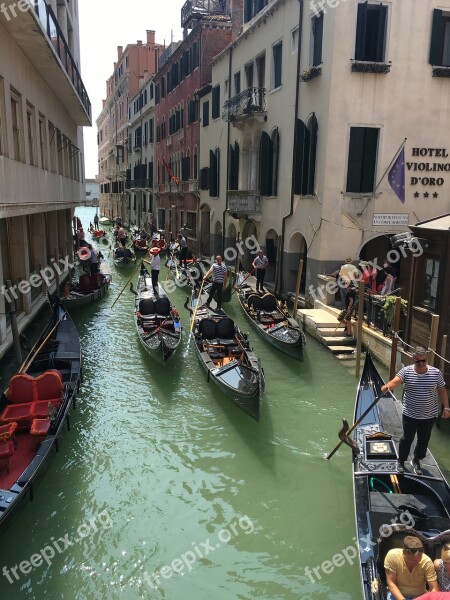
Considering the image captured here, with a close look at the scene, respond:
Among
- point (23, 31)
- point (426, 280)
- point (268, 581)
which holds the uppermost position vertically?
point (23, 31)

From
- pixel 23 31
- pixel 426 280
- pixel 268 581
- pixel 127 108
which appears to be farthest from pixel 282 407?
pixel 127 108

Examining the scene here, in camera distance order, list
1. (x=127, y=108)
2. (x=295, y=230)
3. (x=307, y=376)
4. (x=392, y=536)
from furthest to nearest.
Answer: (x=127, y=108) → (x=295, y=230) → (x=307, y=376) → (x=392, y=536)

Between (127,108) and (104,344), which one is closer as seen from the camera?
(104,344)

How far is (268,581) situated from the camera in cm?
461

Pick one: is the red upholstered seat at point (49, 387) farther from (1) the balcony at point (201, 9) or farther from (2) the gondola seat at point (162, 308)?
(1) the balcony at point (201, 9)

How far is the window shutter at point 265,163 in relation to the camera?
15281 millimetres

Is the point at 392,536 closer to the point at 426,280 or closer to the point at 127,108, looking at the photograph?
the point at 426,280

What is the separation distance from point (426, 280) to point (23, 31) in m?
7.73

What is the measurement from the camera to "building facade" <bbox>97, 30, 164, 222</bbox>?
133ft

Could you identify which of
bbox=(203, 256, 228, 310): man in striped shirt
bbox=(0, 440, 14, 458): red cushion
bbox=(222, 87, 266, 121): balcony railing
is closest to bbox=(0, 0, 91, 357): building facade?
bbox=(0, 440, 14, 458): red cushion

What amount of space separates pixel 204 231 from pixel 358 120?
41.0 ft

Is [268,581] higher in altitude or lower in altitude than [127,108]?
lower

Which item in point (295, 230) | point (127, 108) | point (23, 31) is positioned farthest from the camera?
point (127, 108)

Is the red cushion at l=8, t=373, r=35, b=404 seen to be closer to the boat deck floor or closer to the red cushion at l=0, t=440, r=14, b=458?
the boat deck floor
